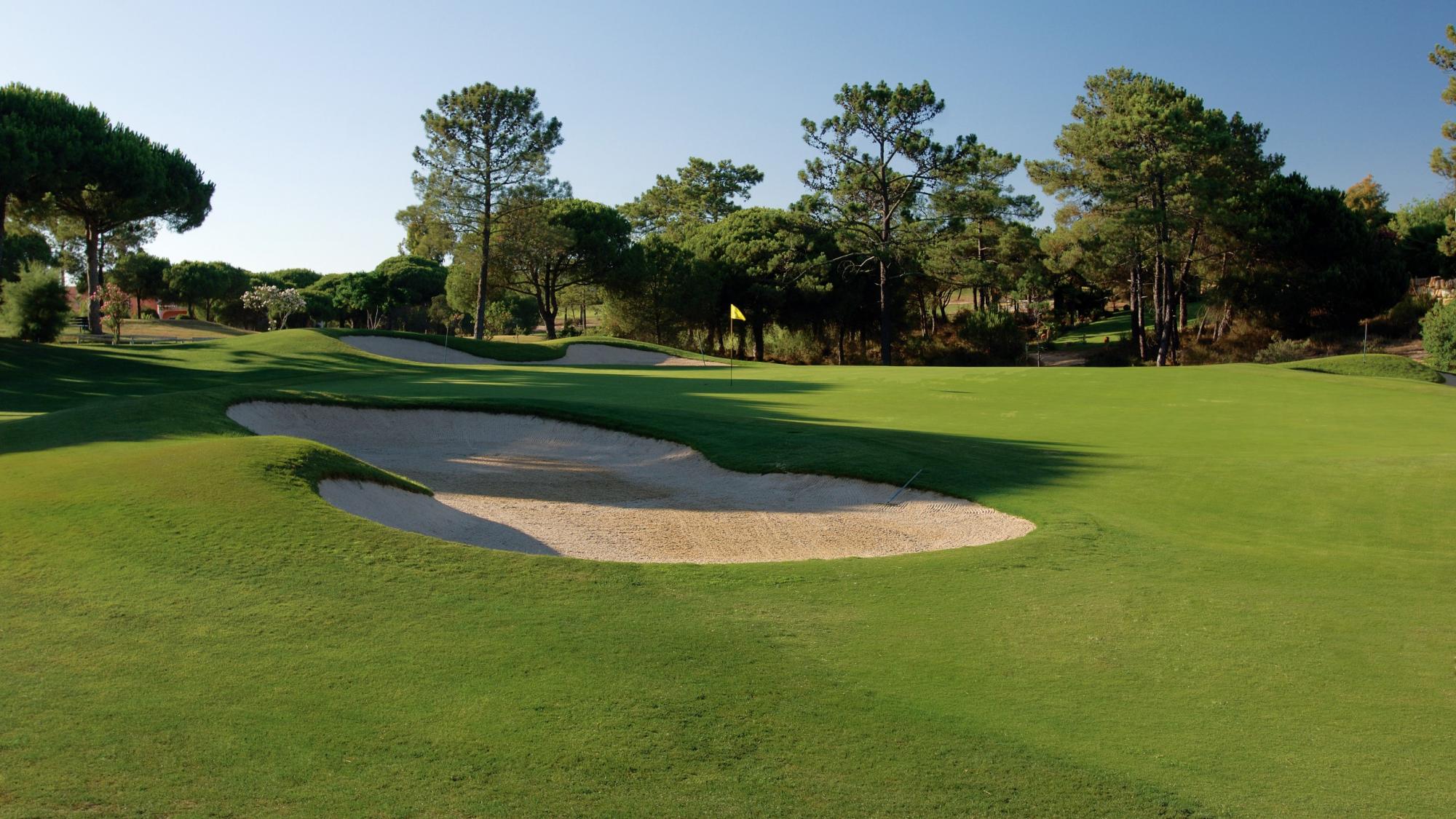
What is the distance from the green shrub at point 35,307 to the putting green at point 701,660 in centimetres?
2724

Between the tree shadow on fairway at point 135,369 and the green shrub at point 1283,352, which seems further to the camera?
the green shrub at point 1283,352

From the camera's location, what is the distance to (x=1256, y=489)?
1314 cm

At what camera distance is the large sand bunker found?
37.2 ft

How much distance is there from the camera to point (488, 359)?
4194 centimetres

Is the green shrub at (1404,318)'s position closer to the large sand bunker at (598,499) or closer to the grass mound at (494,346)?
the grass mound at (494,346)

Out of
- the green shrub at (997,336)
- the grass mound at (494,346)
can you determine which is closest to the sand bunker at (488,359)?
the grass mound at (494,346)

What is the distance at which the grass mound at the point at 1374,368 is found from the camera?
113 feet

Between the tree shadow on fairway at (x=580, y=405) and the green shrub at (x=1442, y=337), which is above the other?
the green shrub at (x=1442, y=337)

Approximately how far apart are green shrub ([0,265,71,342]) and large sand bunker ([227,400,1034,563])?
76.1ft

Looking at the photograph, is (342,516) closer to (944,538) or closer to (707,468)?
(944,538)

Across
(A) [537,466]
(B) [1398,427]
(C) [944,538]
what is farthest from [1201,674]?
(B) [1398,427]

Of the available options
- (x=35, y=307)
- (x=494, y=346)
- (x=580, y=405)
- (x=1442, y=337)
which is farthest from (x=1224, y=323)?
(x=35, y=307)

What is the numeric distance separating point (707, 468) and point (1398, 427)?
49.1 ft

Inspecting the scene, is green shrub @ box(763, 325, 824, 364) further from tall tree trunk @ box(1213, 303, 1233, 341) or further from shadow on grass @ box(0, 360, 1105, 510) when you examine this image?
shadow on grass @ box(0, 360, 1105, 510)
